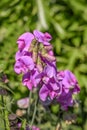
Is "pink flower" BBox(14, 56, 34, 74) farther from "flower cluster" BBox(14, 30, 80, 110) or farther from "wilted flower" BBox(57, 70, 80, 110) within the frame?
"wilted flower" BBox(57, 70, 80, 110)

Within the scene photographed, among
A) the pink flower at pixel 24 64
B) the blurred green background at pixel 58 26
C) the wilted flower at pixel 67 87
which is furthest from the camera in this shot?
the blurred green background at pixel 58 26

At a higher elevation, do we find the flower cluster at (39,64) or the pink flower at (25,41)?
the pink flower at (25,41)

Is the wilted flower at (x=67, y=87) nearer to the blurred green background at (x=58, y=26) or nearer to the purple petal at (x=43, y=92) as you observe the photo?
the purple petal at (x=43, y=92)

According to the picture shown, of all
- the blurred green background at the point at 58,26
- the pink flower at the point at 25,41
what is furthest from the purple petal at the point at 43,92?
the blurred green background at the point at 58,26

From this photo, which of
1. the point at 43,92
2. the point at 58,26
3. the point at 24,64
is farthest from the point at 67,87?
the point at 58,26

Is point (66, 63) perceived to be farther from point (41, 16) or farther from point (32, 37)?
point (32, 37)

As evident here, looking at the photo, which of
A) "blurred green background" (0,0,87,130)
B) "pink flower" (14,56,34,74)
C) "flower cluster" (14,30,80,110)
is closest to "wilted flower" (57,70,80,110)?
"flower cluster" (14,30,80,110)

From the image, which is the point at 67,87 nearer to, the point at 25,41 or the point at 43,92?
the point at 43,92

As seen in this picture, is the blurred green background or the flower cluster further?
the blurred green background
